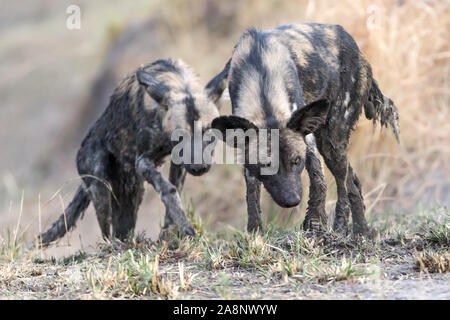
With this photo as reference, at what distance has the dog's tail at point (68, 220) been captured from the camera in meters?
6.16

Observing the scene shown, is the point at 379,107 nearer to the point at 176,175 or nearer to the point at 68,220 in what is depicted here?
the point at 176,175

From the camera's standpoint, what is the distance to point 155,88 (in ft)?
18.2

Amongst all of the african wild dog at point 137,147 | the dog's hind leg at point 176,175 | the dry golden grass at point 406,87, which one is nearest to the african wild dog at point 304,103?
the african wild dog at point 137,147

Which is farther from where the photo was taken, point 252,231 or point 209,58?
point 209,58

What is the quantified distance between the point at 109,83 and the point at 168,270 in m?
10.4

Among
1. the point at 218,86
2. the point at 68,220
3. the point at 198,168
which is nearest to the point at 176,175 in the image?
the point at 198,168

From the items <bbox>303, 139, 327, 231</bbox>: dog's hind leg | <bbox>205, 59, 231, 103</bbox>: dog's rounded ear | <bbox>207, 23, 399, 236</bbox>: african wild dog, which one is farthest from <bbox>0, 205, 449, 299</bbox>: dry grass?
<bbox>205, 59, 231, 103</bbox>: dog's rounded ear

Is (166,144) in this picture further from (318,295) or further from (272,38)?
(318,295)

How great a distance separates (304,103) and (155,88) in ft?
3.94

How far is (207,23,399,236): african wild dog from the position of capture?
15.1ft

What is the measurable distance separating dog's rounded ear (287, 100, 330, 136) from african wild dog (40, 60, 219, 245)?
2.85 feet

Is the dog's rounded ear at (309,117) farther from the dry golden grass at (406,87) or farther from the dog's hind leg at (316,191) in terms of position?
the dry golden grass at (406,87)

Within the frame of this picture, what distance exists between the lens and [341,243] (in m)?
4.79
